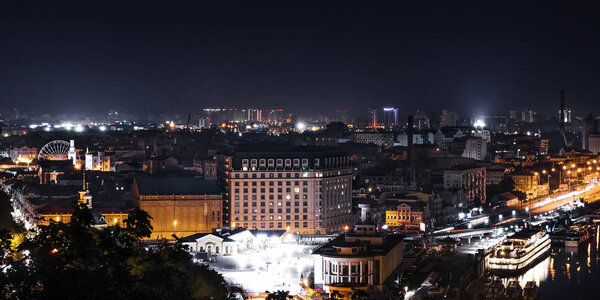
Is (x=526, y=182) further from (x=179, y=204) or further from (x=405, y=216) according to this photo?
(x=179, y=204)

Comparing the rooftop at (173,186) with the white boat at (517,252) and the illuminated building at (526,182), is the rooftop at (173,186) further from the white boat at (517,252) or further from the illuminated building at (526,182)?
the illuminated building at (526,182)

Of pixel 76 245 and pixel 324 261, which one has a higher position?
pixel 76 245

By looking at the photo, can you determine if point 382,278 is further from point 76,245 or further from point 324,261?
point 76,245

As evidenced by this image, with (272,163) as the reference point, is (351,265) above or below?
below

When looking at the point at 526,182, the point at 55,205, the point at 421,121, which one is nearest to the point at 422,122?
the point at 421,121

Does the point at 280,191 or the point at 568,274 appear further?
the point at 280,191

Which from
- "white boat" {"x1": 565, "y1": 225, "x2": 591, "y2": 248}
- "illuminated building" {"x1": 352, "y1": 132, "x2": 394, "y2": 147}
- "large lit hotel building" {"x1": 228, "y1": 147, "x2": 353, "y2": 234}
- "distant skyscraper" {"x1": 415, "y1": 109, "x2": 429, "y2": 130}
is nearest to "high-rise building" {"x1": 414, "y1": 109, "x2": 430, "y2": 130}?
"distant skyscraper" {"x1": 415, "y1": 109, "x2": 429, "y2": 130}

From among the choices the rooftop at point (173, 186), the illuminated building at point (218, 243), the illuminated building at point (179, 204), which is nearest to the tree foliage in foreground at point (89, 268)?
the illuminated building at point (218, 243)

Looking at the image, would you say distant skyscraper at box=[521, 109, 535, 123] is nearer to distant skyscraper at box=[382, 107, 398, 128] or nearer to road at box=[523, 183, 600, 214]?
distant skyscraper at box=[382, 107, 398, 128]

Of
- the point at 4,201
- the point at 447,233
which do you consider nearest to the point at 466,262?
the point at 447,233
